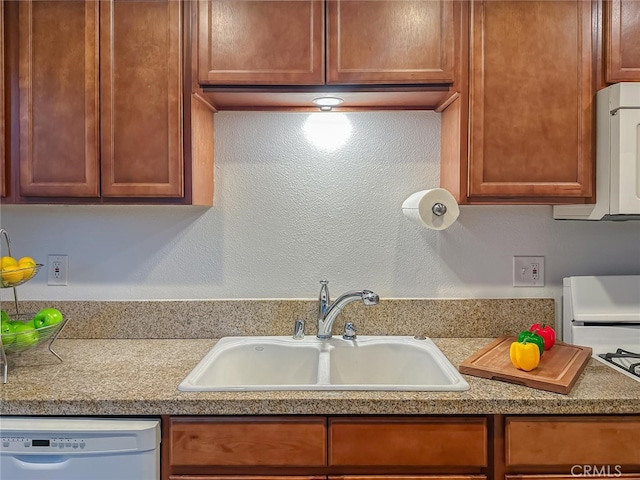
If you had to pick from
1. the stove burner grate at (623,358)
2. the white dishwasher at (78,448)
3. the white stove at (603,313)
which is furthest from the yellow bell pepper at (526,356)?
the white dishwasher at (78,448)

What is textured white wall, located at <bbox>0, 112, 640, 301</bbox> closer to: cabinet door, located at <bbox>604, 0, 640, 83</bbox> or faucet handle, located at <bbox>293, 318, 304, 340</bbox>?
faucet handle, located at <bbox>293, 318, 304, 340</bbox>

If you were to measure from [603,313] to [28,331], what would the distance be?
1883 millimetres

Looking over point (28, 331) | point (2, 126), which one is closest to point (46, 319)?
point (28, 331)

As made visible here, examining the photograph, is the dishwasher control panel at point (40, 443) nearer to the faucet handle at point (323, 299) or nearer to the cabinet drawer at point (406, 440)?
the cabinet drawer at point (406, 440)

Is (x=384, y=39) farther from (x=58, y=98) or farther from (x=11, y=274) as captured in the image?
(x=11, y=274)

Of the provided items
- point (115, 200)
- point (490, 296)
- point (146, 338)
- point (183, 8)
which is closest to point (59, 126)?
point (115, 200)

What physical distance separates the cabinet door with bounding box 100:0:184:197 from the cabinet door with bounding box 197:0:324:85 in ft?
0.32

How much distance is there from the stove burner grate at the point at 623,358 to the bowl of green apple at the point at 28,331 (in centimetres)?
173

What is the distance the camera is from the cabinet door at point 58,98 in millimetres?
1422

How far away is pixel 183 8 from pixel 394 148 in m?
0.86

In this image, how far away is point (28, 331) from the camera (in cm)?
132

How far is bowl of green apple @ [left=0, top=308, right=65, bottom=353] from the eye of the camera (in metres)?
1.30

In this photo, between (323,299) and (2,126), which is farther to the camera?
(323,299)

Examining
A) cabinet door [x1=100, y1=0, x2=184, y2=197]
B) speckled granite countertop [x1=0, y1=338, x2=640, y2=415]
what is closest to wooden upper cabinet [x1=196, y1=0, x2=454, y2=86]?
cabinet door [x1=100, y1=0, x2=184, y2=197]
